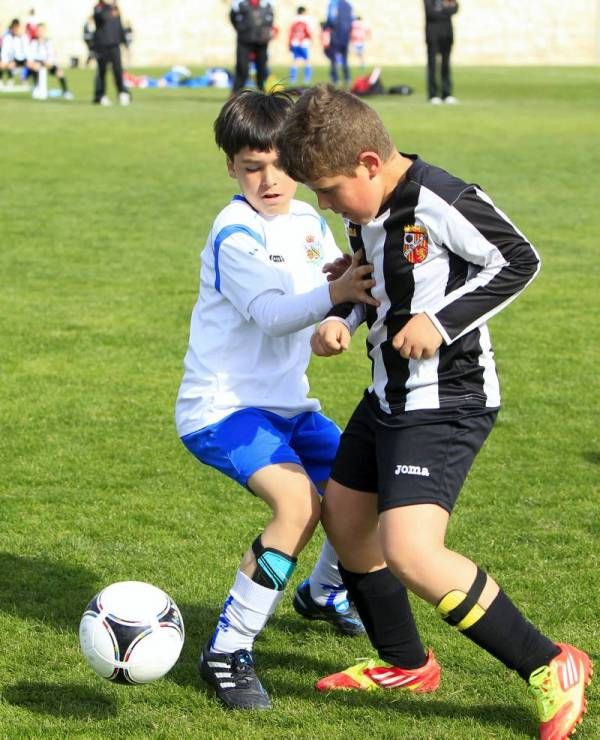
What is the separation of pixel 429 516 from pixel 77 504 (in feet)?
8.49

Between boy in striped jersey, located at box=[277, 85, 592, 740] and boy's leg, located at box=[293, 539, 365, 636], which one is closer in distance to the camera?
boy in striped jersey, located at box=[277, 85, 592, 740]

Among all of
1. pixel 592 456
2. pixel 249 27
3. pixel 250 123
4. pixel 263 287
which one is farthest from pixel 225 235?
pixel 249 27

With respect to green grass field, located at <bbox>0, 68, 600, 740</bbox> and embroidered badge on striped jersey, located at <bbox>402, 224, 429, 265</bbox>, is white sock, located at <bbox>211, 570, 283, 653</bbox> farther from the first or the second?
embroidered badge on striped jersey, located at <bbox>402, 224, 429, 265</bbox>

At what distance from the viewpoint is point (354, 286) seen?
3.68 meters

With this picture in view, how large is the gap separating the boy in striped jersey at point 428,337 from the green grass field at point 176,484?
1.16 feet

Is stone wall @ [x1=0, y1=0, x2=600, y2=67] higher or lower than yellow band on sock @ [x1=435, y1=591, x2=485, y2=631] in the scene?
lower

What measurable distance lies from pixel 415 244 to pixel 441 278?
0.42 ft

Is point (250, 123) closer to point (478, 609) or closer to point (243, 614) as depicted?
point (243, 614)

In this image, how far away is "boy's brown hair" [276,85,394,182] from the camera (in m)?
3.52

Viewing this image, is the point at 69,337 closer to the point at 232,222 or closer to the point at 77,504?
the point at 77,504

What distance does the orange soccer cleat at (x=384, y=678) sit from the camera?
402 centimetres

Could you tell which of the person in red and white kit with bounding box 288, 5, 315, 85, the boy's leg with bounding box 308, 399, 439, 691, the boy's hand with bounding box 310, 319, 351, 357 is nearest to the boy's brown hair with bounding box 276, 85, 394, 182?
the boy's hand with bounding box 310, 319, 351, 357

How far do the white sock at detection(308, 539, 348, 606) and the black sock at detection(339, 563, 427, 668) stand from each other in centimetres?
45

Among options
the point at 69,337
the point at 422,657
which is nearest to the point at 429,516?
the point at 422,657
